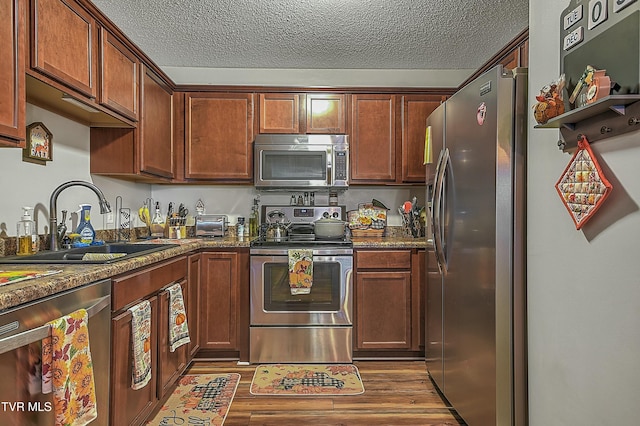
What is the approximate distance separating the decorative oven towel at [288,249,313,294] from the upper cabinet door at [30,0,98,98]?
157cm

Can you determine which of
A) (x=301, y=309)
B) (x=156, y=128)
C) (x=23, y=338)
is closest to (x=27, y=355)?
(x=23, y=338)

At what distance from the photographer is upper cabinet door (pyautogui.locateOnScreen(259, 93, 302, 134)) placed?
11.0ft

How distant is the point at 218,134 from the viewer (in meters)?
3.35

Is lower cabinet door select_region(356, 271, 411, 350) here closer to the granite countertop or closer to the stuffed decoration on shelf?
the granite countertop

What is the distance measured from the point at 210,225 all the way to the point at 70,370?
2093mm

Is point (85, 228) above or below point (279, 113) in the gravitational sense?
below

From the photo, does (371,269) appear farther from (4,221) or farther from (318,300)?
(4,221)

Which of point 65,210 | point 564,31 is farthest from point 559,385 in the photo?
point 65,210

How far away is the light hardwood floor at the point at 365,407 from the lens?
86.1 inches

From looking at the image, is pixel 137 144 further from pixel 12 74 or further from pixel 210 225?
pixel 12 74

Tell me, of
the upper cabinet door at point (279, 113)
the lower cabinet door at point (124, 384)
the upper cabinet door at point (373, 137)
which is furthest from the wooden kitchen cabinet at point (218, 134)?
the lower cabinet door at point (124, 384)

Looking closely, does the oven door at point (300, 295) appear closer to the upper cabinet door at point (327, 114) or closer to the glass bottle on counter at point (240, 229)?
the glass bottle on counter at point (240, 229)

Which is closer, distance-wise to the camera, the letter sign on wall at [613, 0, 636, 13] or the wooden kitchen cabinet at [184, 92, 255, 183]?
the letter sign on wall at [613, 0, 636, 13]

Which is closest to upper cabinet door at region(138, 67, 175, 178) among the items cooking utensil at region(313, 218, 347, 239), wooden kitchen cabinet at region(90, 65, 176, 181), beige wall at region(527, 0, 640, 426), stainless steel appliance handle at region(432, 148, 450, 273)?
wooden kitchen cabinet at region(90, 65, 176, 181)
